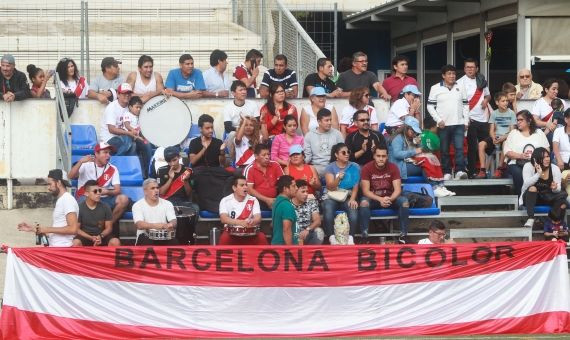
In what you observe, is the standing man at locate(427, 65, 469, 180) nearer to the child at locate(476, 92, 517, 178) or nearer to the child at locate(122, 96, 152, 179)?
the child at locate(476, 92, 517, 178)

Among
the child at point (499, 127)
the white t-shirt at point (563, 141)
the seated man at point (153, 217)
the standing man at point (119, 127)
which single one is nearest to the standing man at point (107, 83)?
the standing man at point (119, 127)

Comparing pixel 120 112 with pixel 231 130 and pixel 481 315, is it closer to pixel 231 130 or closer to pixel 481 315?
pixel 231 130

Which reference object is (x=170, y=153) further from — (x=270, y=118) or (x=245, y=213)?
(x=270, y=118)

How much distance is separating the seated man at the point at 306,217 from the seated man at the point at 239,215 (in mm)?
600

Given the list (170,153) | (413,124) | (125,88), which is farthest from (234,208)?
(413,124)

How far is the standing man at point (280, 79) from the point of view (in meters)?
18.4

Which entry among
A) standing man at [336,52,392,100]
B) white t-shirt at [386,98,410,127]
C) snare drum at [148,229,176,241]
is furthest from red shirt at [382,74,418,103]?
snare drum at [148,229,176,241]

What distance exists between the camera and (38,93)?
59.5 feet

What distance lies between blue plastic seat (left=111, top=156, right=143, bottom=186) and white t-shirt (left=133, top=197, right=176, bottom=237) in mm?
1669

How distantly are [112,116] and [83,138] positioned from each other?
0.71m

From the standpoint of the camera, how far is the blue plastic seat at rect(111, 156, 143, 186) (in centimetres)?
1691

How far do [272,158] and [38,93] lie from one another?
3769 millimetres

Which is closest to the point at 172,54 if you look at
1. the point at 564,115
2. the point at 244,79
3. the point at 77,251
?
the point at 244,79

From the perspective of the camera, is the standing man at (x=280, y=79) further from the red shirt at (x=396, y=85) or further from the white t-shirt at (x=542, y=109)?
the white t-shirt at (x=542, y=109)
